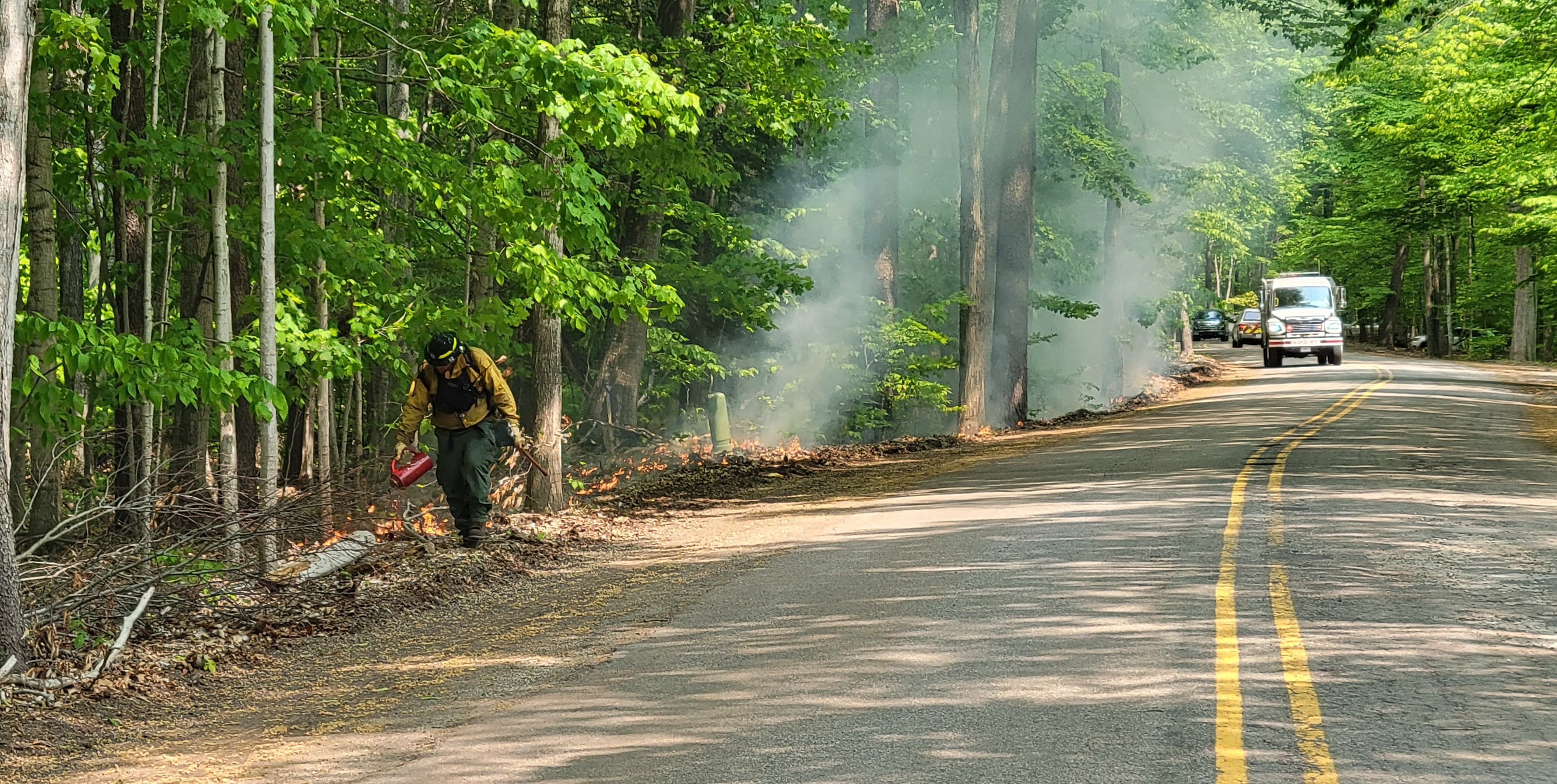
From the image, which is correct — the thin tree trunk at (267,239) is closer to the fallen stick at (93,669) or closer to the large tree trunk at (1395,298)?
the fallen stick at (93,669)

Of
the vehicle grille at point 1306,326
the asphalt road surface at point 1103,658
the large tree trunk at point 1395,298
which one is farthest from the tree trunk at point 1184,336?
the asphalt road surface at point 1103,658

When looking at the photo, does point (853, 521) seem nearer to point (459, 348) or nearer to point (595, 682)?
point (459, 348)

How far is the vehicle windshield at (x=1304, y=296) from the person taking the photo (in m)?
39.8

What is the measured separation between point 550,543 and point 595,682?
485cm

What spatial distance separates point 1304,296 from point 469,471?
34048mm

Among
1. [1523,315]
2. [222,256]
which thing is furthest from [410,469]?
[1523,315]

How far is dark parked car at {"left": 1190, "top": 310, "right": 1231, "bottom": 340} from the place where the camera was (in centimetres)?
7794

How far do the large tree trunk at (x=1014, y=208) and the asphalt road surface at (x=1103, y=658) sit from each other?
1400 centimetres

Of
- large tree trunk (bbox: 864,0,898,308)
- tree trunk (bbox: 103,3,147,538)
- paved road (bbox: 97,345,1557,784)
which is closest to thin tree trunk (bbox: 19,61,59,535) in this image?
tree trunk (bbox: 103,3,147,538)

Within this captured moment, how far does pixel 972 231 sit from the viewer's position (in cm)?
2466

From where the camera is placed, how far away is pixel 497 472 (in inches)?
603

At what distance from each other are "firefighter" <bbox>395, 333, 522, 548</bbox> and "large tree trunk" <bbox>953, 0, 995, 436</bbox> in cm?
1447

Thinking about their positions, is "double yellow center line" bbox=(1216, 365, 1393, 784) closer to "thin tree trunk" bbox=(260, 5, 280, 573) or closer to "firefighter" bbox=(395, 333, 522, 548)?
"firefighter" bbox=(395, 333, 522, 548)

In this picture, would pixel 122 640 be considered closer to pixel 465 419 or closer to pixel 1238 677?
pixel 465 419
